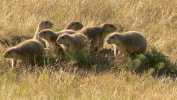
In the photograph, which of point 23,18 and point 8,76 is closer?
point 8,76

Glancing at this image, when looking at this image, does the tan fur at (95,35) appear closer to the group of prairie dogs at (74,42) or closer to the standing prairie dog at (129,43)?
the group of prairie dogs at (74,42)

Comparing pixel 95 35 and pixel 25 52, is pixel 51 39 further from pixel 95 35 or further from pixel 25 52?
pixel 95 35

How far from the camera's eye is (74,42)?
10.2 meters

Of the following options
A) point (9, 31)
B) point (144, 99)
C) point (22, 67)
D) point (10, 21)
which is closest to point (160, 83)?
point (144, 99)

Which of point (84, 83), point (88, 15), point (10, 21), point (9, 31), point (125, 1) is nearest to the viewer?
point (84, 83)

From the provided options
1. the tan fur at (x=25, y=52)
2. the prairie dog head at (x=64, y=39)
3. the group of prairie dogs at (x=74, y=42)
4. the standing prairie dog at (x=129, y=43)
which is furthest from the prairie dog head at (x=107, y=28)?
the tan fur at (x=25, y=52)

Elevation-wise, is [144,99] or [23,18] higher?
[23,18]

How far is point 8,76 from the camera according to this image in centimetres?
916

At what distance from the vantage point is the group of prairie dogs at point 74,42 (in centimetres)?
995

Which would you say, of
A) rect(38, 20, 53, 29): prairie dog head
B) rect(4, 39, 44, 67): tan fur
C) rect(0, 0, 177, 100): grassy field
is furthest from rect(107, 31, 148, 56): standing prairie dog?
rect(38, 20, 53, 29): prairie dog head

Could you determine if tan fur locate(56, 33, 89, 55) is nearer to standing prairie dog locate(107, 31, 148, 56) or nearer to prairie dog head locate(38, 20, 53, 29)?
standing prairie dog locate(107, 31, 148, 56)

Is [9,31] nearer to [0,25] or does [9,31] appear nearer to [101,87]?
[0,25]

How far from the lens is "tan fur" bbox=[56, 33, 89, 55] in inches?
395

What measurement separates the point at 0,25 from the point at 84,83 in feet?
11.4
